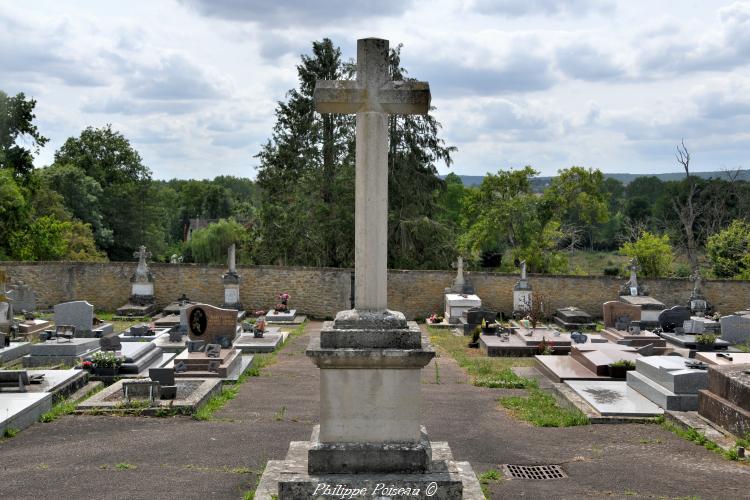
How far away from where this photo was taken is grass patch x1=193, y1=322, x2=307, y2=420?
11.2 meters

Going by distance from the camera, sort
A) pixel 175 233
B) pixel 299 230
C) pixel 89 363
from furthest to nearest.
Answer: pixel 175 233 → pixel 299 230 → pixel 89 363

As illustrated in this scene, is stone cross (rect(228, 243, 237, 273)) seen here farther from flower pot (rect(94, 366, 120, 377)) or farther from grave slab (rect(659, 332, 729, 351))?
grave slab (rect(659, 332, 729, 351))

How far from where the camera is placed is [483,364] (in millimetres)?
16922

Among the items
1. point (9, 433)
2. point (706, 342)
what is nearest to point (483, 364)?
point (706, 342)

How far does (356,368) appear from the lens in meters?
6.57

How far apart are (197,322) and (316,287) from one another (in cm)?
1093

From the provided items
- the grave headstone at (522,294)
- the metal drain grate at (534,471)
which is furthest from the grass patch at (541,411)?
the grave headstone at (522,294)

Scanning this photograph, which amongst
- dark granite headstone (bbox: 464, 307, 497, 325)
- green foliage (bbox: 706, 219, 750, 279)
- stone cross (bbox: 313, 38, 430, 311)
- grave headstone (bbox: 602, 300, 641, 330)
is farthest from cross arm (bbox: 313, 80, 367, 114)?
green foliage (bbox: 706, 219, 750, 279)

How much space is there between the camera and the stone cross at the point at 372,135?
6711mm

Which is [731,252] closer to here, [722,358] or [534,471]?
[722,358]

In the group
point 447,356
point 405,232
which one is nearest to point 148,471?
point 447,356

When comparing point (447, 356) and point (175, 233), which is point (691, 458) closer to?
point (447, 356)

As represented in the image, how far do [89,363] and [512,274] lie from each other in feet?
56.9

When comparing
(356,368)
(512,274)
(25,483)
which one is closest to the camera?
(356,368)
